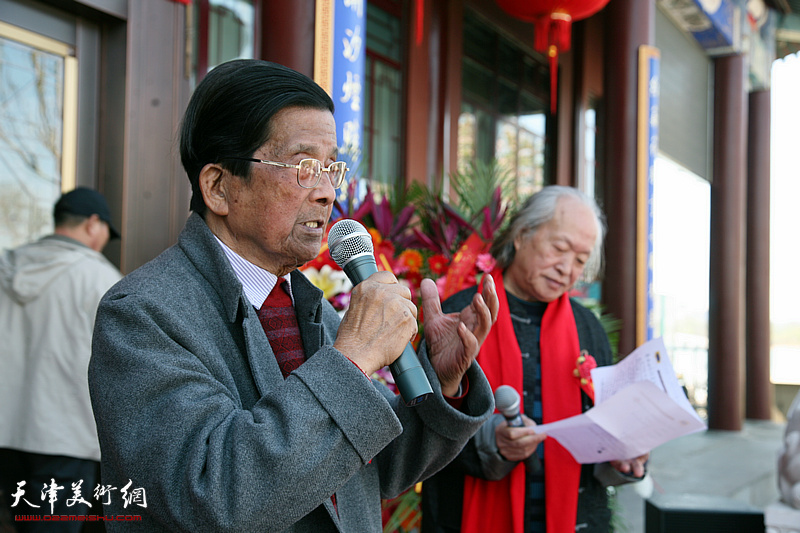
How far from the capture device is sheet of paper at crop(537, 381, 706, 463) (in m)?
1.63

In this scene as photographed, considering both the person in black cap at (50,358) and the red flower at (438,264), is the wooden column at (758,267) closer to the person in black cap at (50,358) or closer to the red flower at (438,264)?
the red flower at (438,264)

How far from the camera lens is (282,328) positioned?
1188 mm

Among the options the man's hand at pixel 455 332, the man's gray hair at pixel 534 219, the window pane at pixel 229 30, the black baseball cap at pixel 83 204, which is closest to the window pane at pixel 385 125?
the window pane at pixel 229 30

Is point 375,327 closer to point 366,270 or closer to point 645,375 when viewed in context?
point 366,270

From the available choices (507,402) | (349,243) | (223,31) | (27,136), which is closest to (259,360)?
(349,243)

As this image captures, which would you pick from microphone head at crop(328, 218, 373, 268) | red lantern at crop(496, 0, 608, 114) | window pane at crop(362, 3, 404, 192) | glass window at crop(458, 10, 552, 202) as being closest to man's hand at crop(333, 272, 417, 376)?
microphone head at crop(328, 218, 373, 268)

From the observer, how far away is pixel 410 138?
16.8 feet

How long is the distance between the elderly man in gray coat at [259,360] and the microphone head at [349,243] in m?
0.03

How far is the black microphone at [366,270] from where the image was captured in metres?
0.99

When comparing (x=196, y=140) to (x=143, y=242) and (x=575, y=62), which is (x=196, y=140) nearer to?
(x=143, y=242)

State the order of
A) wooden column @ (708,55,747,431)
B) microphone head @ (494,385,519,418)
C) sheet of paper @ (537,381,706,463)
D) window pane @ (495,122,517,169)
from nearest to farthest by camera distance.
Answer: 1. sheet of paper @ (537,381,706,463)
2. microphone head @ (494,385,519,418)
3. window pane @ (495,122,517,169)
4. wooden column @ (708,55,747,431)

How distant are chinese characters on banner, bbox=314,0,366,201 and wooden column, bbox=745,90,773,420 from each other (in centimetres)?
824

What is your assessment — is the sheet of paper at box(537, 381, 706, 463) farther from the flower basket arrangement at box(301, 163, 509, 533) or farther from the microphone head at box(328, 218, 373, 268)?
the microphone head at box(328, 218, 373, 268)

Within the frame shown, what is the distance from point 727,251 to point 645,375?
7.25 m
